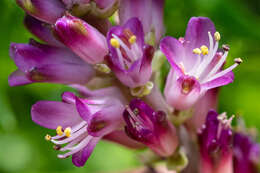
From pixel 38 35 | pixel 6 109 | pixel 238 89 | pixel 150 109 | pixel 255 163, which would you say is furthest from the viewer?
pixel 238 89

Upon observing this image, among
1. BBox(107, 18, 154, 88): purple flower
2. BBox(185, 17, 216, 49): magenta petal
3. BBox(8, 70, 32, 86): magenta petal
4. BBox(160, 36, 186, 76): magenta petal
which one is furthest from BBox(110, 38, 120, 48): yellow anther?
BBox(8, 70, 32, 86): magenta petal

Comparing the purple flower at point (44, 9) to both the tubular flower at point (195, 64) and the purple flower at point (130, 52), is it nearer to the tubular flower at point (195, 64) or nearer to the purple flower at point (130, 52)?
the purple flower at point (130, 52)

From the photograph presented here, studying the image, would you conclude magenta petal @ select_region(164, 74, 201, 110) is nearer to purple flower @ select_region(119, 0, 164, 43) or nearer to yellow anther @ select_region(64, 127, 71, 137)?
purple flower @ select_region(119, 0, 164, 43)

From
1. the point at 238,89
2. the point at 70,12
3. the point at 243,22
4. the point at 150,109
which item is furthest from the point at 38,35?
the point at 238,89

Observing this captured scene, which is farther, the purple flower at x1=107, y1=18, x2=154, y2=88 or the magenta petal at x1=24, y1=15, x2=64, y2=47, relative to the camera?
the magenta petal at x1=24, y1=15, x2=64, y2=47

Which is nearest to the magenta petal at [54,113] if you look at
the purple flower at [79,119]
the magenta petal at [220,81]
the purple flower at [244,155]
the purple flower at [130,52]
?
the purple flower at [79,119]

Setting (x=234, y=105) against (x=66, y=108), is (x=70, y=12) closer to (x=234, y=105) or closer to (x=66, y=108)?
(x=66, y=108)

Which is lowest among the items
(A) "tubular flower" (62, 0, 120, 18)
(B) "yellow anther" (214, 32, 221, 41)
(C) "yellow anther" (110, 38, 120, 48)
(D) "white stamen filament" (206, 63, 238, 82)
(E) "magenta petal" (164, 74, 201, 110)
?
(E) "magenta petal" (164, 74, 201, 110)
